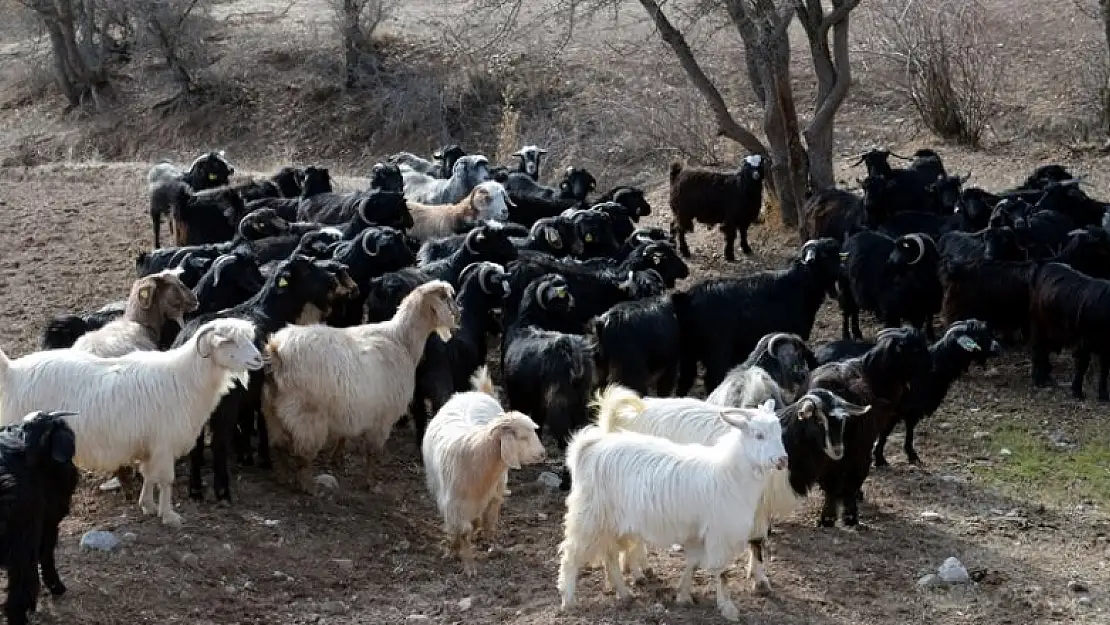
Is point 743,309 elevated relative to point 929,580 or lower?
A: elevated

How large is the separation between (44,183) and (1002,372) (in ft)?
42.2

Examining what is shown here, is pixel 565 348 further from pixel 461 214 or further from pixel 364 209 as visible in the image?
pixel 461 214

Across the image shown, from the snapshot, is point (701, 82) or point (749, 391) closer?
point (749, 391)

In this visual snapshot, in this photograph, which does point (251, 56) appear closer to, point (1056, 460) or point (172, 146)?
point (172, 146)

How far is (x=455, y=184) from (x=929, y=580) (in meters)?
8.84

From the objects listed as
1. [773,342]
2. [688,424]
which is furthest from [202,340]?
[773,342]

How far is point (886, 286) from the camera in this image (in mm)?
11656

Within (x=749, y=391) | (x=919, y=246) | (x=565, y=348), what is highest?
(x=919, y=246)

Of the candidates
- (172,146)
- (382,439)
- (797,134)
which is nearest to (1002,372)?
A: (797,134)

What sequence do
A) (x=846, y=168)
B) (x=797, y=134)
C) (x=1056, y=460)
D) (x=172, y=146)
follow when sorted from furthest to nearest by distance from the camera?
(x=172, y=146) < (x=846, y=168) < (x=797, y=134) < (x=1056, y=460)

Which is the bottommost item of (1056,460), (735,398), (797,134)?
(1056,460)

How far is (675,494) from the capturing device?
674 centimetres

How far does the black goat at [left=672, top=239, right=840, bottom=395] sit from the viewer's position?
403 inches

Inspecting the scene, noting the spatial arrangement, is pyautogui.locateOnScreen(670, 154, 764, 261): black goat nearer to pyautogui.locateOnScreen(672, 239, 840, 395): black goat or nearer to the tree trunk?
pyautogui.locateOnScreen(672, 239, 840, 395): black goat
